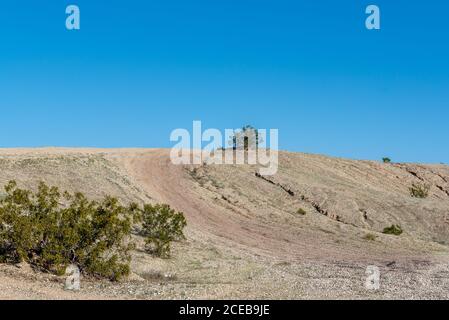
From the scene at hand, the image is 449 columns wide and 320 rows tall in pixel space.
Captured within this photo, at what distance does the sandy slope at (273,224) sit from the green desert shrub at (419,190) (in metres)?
0.81

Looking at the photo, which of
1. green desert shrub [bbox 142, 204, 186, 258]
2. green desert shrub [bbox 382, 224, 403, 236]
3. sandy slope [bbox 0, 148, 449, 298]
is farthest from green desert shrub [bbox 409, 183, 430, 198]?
green desert shrub [bbox 142, 204, 186, 258]

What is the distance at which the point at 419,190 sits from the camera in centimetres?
5766

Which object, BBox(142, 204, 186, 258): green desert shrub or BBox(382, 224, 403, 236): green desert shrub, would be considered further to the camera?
BBox(382, 224, 403, 236): green desert shrub

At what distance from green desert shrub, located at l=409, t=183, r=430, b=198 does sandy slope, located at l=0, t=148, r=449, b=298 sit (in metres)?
0.81

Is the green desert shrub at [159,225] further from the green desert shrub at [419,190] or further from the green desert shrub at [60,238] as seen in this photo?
the green desert shrub at [419,190]

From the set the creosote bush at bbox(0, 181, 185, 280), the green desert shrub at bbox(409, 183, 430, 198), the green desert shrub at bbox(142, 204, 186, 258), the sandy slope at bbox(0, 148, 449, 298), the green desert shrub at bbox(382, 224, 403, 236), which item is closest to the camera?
the creosote bush at bbox(0, 181, 185, 280)

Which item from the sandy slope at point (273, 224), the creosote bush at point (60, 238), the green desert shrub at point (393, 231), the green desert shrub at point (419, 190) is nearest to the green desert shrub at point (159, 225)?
the sandy slope at point (273, 224)

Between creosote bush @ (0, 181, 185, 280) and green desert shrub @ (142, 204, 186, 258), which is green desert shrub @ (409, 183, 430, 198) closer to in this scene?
green desert shrub @ (142, 204, 186, 258)

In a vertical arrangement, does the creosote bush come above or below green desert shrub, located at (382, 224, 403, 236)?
above

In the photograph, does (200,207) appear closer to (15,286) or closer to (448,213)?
(448,213)

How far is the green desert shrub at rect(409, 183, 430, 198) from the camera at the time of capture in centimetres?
5662

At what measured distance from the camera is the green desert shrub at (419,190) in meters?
56.6
